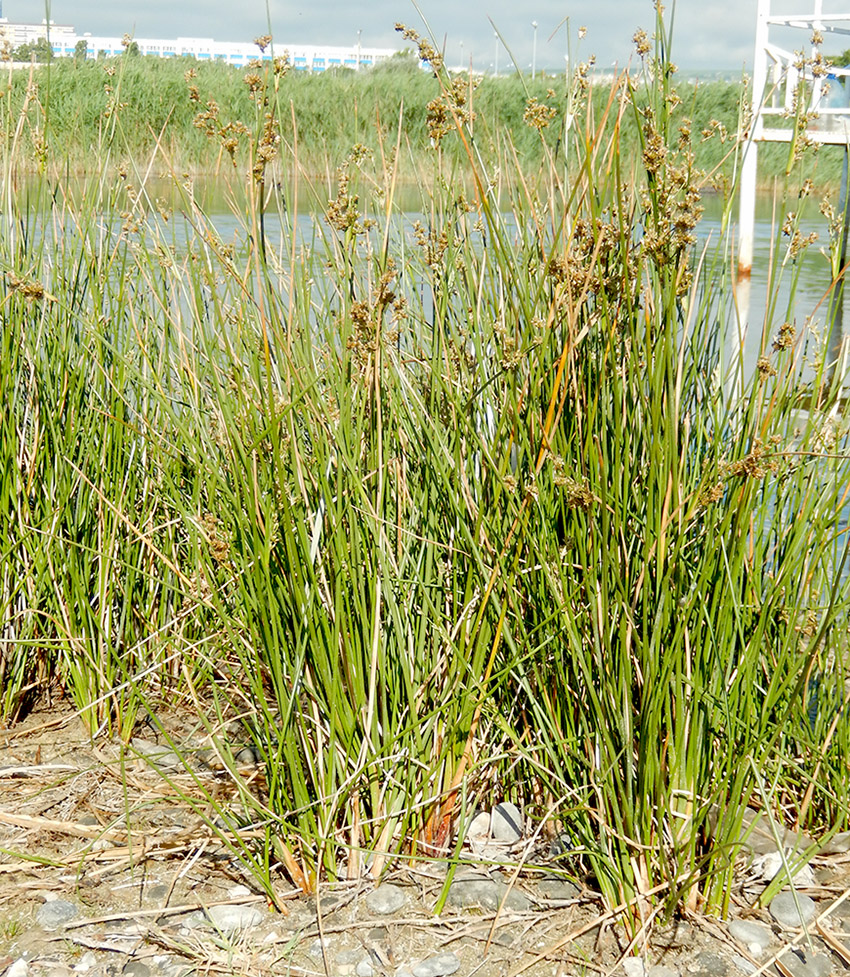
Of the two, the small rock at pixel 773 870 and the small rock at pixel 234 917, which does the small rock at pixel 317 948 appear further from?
the small rock at pixel 773 870

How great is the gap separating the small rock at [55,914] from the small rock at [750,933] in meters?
1.01

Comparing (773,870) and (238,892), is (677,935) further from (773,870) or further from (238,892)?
(238,892)

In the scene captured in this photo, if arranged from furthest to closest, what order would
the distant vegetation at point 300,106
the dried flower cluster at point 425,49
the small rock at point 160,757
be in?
1. the distant vegetation at point 300,106
2. the small rock at point 160,757
3. the dried flower cluster at point 425,49

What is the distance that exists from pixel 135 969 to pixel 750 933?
2.97 feet

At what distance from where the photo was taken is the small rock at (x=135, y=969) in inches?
58.9

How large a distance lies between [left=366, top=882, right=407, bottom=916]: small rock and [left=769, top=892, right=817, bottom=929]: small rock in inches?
22.7

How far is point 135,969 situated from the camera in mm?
1507

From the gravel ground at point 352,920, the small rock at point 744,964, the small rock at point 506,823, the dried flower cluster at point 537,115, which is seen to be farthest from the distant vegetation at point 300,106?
the small rock at point 744,964

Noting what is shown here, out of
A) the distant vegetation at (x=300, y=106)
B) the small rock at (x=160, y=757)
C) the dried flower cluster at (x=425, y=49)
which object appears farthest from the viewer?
the distant vegetation at (x=300, y=106)

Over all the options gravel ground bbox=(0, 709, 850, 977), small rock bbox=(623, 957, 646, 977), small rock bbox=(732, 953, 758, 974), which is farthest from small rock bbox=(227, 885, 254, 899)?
small rock bbox=(732, 953, 758, 974)

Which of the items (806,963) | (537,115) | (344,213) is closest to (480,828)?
(806,963)

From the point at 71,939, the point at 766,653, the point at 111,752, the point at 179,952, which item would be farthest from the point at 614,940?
the point at 111,752

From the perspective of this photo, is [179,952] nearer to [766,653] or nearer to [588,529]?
[588,529]

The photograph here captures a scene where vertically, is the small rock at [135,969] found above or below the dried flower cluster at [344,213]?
below
